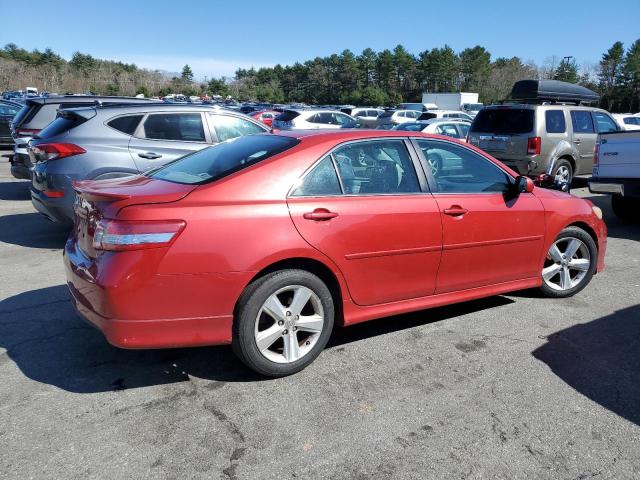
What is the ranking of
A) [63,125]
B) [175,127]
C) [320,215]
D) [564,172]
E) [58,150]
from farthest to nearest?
[564,172] < [175,127] < [63,125] < [58,150] < [320,215]

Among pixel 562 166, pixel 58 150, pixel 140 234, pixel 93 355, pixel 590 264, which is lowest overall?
pixel 93 355

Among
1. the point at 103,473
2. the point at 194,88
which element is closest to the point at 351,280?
the point at 103,473

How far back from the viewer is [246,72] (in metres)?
112

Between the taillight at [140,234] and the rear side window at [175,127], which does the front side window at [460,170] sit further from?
the rear side window at [175,127]

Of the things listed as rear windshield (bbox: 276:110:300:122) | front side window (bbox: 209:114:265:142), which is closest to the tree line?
rear windshield (bbox: 276:110:300:122)

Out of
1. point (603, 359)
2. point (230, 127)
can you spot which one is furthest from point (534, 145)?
point (603, 359)

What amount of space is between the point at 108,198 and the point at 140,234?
41 centimetres

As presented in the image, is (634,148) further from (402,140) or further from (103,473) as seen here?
(103,473)

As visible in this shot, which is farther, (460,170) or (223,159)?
(460,170)

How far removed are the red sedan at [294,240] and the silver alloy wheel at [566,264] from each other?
1.13 feet

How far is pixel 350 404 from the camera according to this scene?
3148 millimetres

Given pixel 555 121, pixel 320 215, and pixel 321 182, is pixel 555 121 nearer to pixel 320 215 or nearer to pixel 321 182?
pixel 321 182

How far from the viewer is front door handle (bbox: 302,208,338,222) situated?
3401 millimetres

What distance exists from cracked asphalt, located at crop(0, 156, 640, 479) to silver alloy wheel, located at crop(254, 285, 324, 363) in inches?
7.6
